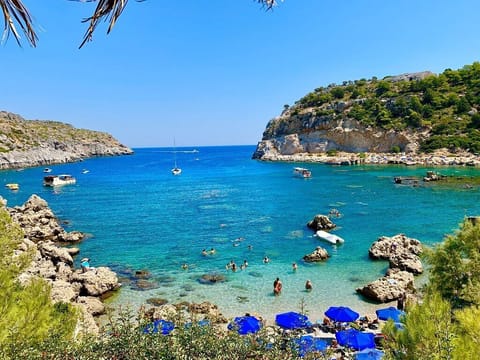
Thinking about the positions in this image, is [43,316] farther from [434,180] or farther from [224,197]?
[434,180]

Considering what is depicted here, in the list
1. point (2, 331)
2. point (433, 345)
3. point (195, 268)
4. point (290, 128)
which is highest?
point (290, 128)

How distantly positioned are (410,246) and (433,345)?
20.4m

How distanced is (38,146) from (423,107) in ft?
415

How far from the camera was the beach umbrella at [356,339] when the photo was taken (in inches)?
522

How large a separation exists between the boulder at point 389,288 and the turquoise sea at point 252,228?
68cm

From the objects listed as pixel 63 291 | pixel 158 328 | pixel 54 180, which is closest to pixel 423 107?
pixel 54 180

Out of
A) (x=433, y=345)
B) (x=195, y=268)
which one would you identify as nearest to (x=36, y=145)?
(x=195, y=268)

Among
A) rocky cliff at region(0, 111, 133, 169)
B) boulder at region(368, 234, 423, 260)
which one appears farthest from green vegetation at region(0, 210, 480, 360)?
rocky cliff at region(0, 111, 133, 169)

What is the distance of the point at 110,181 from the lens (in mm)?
78000

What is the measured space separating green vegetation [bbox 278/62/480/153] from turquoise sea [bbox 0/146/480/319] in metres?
25.4

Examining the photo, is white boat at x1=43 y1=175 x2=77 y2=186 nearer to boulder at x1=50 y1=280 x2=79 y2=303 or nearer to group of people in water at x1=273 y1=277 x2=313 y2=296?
boulder at x1=50 y1=280 x2=79 y2=303

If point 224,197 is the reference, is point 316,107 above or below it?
above

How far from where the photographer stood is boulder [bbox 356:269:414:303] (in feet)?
61.3

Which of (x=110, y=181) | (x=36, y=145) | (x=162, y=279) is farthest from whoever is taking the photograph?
(x=36, y=145)
